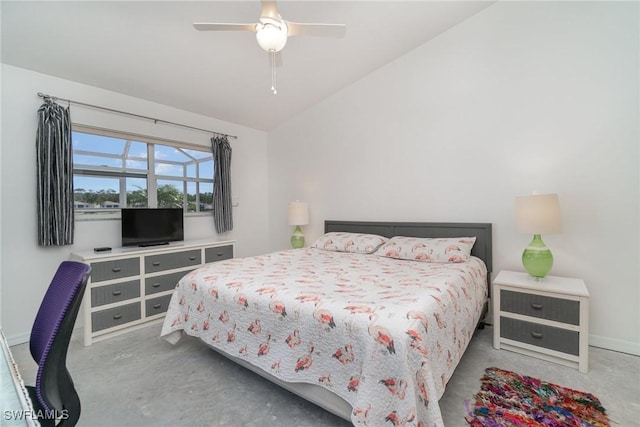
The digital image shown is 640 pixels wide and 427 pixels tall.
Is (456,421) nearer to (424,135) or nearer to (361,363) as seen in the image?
(361,363)

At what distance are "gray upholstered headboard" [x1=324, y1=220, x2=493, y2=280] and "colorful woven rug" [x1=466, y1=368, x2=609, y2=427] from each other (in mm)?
1167

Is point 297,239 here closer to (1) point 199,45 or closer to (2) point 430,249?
(2) point 430,249

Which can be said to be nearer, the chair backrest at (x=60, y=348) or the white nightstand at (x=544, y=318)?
the chair backrest at (x=60, y=348)

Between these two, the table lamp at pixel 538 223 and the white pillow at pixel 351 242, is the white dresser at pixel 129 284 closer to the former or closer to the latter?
the white pillow at pixel 351 242

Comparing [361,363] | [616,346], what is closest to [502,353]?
[616,346]

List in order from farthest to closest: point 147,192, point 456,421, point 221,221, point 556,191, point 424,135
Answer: point 221,221, point 147,192, point 424,135, point 556,191, point 456,421

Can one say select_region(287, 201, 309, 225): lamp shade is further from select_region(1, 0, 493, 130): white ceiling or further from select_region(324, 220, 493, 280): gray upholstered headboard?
select_region(1, 0, 493, 130): white ceiling

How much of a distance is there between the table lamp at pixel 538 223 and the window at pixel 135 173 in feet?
12.7

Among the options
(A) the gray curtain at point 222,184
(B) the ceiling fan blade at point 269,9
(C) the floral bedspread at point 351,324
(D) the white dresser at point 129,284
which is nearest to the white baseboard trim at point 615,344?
(C) the floral bedspread at point 351,324

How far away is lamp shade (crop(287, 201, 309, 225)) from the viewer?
4.20 meters

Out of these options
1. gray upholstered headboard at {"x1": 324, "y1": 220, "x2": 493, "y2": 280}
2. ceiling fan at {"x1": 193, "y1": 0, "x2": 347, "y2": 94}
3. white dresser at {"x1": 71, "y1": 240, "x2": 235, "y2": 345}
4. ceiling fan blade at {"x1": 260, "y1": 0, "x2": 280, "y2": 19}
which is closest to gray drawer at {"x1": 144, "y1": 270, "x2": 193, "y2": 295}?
white dresser at {"x1": 71, "y1": 240, "x2": 235, "y2": 345}

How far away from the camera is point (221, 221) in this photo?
13.6 feet

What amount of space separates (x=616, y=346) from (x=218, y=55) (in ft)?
15.0

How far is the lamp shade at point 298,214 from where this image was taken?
4.20 m
